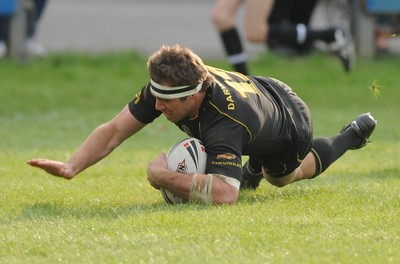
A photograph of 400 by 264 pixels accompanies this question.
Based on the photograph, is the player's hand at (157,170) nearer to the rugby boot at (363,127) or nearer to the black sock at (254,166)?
the black sock at (254,166)

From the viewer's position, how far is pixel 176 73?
667 cm

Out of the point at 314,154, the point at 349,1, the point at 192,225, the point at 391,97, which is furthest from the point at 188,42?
the point at 192,225

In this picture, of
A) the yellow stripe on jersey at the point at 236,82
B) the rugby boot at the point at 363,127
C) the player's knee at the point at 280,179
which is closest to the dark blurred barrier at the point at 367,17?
the rugby boot at the point at 363,127

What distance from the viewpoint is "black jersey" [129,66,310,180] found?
6715 millimetres

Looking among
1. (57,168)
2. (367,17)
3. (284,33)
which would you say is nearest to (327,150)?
(57,168)

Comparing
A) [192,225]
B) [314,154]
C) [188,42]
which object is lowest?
[188,42]

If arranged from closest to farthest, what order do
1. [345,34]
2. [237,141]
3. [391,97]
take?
1. [237,141]
2. [345,34]
3. [391,97]

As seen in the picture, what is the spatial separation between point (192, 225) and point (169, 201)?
2.87 feet

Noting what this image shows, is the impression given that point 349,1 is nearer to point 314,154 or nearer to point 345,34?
point 345,34

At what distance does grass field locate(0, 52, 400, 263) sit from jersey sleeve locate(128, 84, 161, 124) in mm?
547

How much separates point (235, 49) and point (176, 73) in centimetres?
582

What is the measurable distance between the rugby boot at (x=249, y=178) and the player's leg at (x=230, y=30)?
4.68 m

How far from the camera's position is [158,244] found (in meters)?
5.73

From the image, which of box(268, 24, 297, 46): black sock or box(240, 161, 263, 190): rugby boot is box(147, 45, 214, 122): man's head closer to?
box(240, 161, 263, 190): rugby boot
